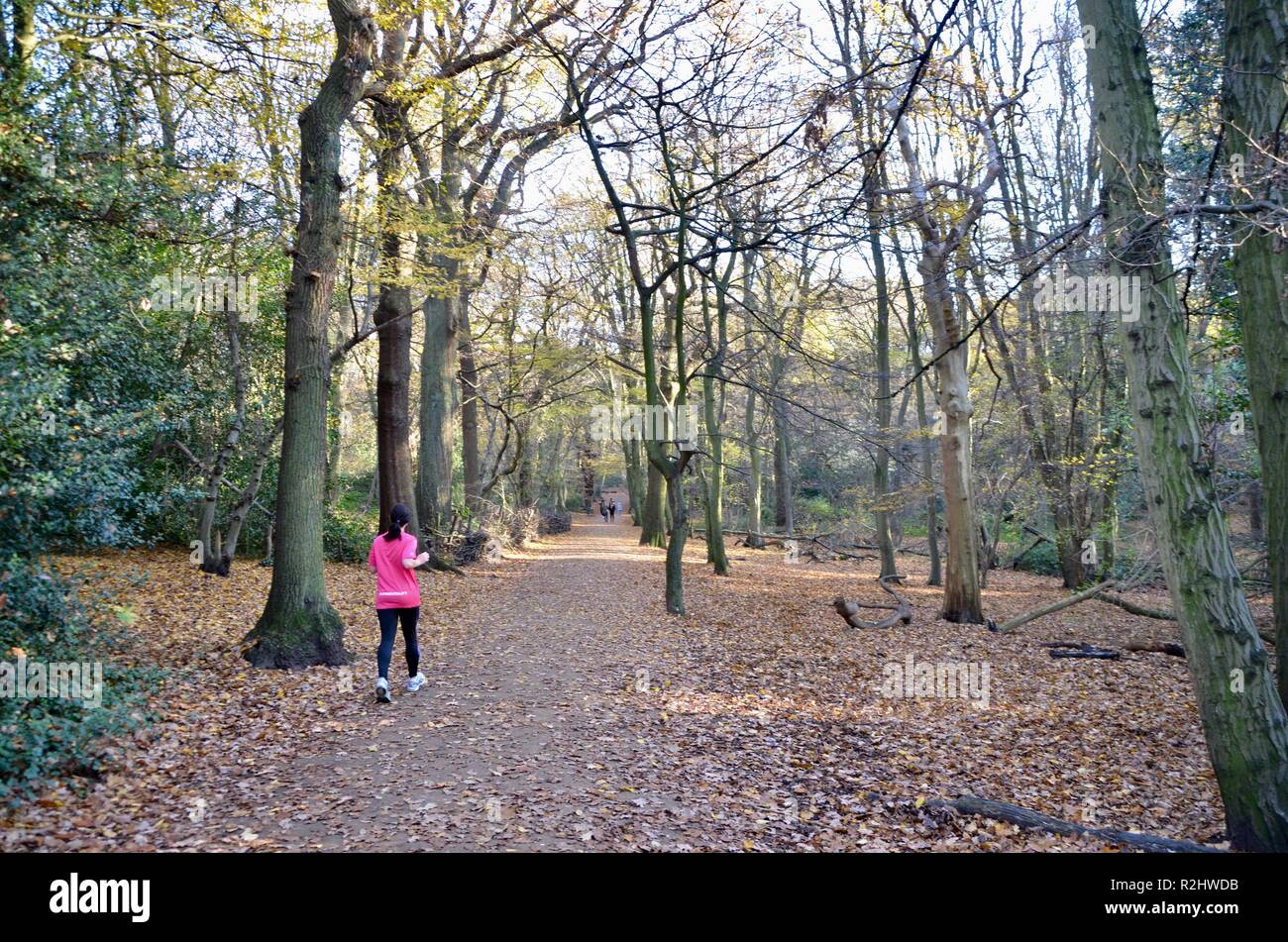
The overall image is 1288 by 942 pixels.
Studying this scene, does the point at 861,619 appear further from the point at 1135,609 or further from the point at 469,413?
the point at 469,413

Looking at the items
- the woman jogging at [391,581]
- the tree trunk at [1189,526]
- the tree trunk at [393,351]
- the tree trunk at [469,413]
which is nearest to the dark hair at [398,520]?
the woman jogging at [391,581]

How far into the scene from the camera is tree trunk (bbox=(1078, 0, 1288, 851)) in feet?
14.8

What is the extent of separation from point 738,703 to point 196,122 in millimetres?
11374

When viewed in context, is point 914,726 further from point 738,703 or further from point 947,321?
point 947,321

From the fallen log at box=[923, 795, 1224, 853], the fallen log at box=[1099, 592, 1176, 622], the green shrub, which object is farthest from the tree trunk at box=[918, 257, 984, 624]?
the green shrub

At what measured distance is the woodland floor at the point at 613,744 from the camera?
4.43 metres

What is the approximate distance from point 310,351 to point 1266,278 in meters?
8.67

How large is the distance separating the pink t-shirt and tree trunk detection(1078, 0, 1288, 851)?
5.86 m

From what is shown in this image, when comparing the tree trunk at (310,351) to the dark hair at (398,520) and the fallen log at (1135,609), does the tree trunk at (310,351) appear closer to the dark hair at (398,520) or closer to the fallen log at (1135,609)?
the dark hair at (398,520)

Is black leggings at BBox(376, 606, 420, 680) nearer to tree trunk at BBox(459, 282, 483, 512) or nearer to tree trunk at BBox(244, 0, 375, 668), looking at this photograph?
tree trunk at BBox(244, 0, 375, 668)

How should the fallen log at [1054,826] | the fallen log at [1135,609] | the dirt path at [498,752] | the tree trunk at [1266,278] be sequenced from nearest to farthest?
the dirt path at [498,752], the fallen log at [1054,826], the tree trunk at [1266,278], the fallen log at [1135,609]

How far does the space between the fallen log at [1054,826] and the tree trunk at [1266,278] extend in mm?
1991

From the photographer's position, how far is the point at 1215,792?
5.82 meters

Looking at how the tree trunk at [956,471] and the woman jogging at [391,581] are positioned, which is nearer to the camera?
the woman jogging at [391,581]
